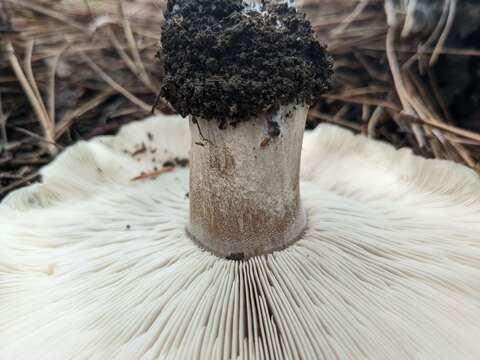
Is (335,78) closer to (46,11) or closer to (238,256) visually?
(238,256)

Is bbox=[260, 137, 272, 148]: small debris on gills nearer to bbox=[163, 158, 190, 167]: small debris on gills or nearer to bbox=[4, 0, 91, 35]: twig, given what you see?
bbox=[163, 158, 190, 167]: small debris on gills

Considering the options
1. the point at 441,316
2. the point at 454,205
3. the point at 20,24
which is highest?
the point at 20,24

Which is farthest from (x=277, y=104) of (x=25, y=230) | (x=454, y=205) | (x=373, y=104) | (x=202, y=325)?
(x=373, y=104)

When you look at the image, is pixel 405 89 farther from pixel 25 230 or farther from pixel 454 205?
pixel 25 230

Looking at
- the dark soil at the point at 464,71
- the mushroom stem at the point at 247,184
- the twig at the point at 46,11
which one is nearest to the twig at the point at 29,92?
the twig at the point at 46,11

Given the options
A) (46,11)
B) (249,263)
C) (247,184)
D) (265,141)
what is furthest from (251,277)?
(46,11)

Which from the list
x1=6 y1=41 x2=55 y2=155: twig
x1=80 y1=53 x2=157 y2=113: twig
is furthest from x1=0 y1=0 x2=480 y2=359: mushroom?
x1=80 y1=53 x2=157 y2=113: twig
